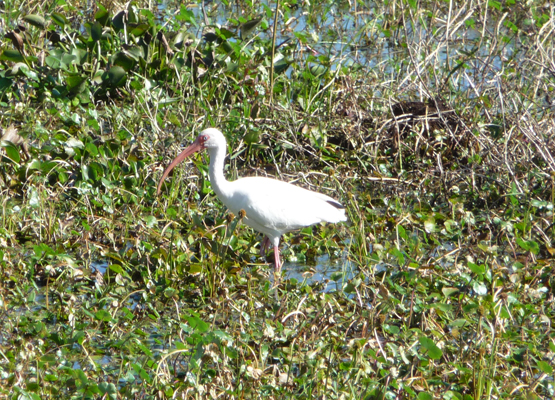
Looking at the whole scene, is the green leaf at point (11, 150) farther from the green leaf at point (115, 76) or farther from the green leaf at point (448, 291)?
the green leaf at point (448, 291)

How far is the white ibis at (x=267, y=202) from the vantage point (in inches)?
193

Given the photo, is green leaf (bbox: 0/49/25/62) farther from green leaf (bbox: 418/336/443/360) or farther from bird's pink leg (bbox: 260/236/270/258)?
green leaf (bbox: 418/336/443/360)

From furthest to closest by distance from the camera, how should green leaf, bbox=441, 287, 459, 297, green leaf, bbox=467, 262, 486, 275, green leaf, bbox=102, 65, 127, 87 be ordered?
1. green leaf, bbox=102, 65, 127, 87
2. green leaf, bbox=441, 287, 459, 297
3. green leaf, bbox=467, 262, 486, 275

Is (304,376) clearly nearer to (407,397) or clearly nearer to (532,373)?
(407,397)

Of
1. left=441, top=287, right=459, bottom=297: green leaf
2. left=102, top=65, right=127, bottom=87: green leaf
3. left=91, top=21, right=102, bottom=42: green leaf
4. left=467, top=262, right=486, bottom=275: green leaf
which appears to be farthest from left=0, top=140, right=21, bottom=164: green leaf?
left=467, top=262, right=486, bottom=275: green leaf

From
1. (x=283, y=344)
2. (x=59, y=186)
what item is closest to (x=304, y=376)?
(x=283, y=344)

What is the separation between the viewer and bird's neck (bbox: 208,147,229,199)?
502 cm

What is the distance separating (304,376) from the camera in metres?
3.45

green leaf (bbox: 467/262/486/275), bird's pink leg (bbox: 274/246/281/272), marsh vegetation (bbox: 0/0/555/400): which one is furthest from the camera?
bird's pink leg (bbox: 274/246/281/272)

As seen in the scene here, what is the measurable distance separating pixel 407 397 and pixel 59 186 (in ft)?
9.70

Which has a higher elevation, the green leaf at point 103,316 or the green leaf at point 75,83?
the green leaf at point 75,83

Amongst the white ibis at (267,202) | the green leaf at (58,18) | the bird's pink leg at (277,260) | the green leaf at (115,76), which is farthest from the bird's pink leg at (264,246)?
the green leaf at (58,18)

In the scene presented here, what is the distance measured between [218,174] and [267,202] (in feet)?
1.35

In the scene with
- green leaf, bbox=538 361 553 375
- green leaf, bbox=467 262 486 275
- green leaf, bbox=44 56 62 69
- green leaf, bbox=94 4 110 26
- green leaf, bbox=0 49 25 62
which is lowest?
green leaf, bbox=467 262 486 275
